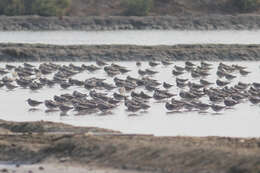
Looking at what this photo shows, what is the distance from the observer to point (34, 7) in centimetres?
4803

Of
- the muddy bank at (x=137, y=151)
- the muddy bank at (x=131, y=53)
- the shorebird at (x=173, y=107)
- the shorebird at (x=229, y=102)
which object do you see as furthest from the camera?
the muddy bank at (x=131, y=53)

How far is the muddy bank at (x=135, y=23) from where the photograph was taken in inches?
1631

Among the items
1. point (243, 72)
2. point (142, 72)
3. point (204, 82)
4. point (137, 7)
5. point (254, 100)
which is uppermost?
point (254, 100)

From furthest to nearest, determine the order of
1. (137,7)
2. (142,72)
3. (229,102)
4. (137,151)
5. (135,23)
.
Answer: (137,7), (135,23), (142,72), (229,102), (137,151)

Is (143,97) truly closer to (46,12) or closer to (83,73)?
(83,73)

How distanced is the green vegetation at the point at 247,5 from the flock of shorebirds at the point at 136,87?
705 inches

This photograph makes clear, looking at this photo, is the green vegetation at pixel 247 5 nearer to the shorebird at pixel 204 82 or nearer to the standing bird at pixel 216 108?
the shorebird at pixel 204 82

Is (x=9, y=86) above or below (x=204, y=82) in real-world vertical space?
below

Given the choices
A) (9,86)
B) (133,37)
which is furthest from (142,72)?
(133,37)

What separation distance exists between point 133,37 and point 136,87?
13977 mm

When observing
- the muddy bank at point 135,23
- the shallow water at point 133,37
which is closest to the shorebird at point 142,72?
the shallow water at point 133,37

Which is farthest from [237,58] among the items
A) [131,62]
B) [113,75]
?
[113,75]

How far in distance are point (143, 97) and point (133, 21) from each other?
2102cm

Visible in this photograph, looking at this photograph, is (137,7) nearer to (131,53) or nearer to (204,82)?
(131,53)
